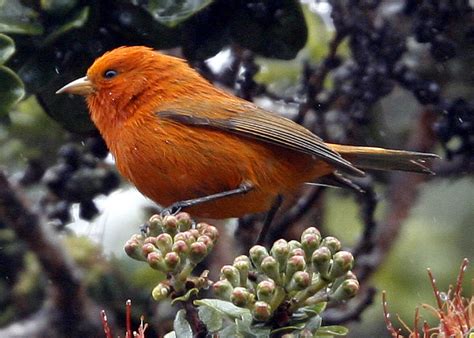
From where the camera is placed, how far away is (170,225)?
2.58 meters

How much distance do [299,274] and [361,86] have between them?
2.25m

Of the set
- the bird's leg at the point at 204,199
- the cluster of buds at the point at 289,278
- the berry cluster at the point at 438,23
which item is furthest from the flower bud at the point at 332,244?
the berry cluster at the point at 438,23

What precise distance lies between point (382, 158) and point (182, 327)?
7.11ft

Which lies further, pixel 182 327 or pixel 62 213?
pixel 62 213

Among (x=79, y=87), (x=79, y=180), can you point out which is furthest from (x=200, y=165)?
(x=79, y=180)

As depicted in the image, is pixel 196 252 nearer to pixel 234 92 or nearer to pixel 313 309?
pixel 313 309

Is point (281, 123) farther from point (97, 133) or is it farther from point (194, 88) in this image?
point (97, 133)

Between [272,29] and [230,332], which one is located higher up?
[230,332]

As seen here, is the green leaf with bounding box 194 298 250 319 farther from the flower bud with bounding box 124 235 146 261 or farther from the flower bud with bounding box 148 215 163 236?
the flower bud with bounding box 148 215 163 236

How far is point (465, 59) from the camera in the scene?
190 inches

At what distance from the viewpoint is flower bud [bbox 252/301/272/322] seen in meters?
Result: 2.21

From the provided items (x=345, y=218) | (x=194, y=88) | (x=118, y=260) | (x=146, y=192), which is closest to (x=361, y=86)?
(x=194, y=88)

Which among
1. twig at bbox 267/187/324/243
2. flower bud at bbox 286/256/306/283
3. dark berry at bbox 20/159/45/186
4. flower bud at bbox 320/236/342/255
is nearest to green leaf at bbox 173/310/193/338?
flower bud at bbox 286/256/306/283

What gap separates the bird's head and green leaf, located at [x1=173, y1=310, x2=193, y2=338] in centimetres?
184
